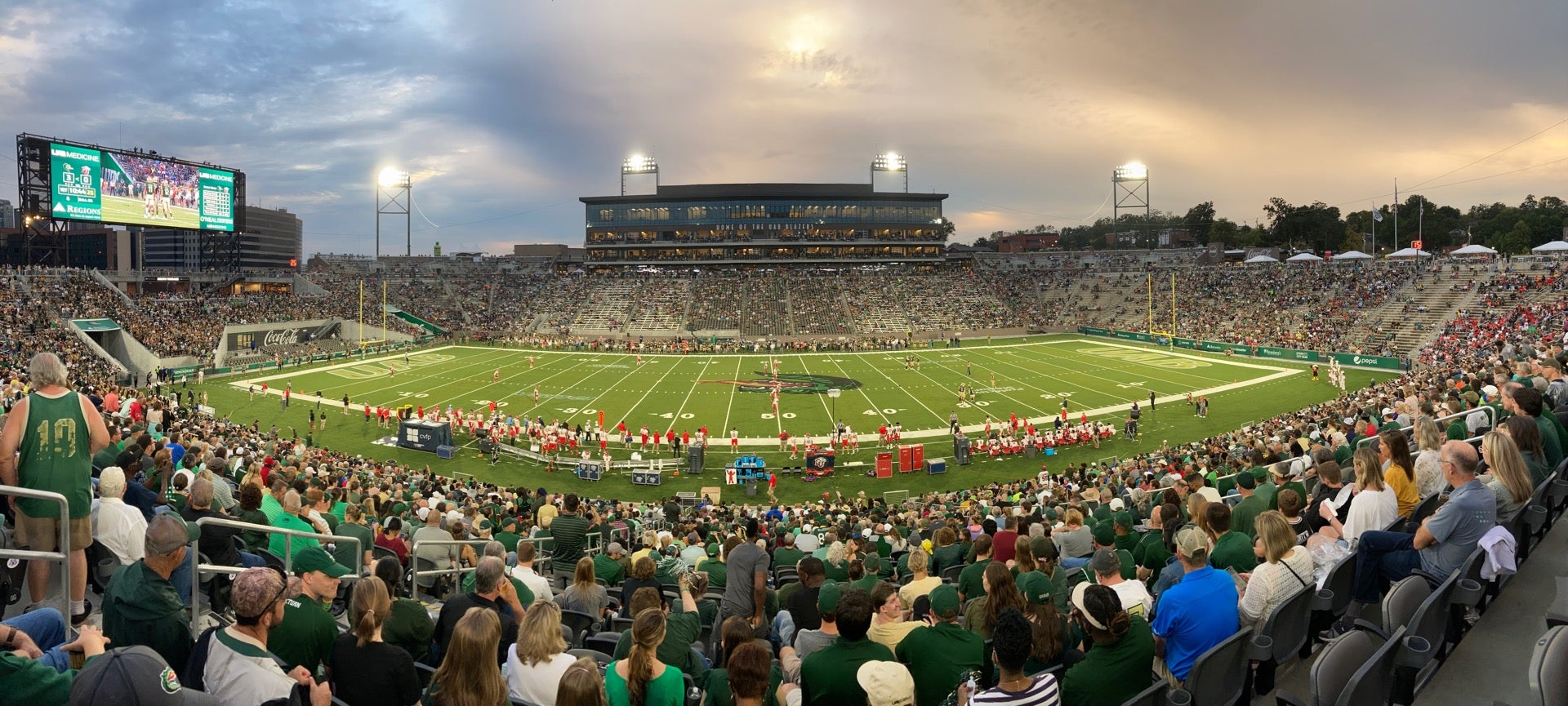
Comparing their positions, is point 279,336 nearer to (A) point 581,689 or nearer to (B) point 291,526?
(B) point 291,526

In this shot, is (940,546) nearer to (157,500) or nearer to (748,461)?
(157,500)

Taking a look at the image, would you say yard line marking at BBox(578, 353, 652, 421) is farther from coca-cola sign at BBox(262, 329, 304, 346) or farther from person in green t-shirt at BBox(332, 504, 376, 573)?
coca-cola sign at BBox(262, 329, 304, 346)

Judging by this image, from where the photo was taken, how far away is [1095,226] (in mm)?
193875

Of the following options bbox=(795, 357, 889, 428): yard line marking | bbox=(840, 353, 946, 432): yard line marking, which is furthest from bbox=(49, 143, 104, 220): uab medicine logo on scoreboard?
bbox=(840, 353, 946, 432): yard line marking

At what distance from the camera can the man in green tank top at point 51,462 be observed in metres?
5.81

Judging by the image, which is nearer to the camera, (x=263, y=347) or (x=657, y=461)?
(x=657, y=461)

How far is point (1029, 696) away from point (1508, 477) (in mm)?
5049

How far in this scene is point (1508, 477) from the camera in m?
6.51

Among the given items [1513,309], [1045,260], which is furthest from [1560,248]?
[1045,260]

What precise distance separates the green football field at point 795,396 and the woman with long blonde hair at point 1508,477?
21.8 meters

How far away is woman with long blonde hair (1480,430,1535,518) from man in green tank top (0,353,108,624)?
10.8m

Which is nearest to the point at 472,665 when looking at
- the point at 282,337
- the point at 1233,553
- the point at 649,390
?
the point at 1233,553

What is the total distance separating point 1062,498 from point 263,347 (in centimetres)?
6806

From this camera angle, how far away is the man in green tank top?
5809 mm
